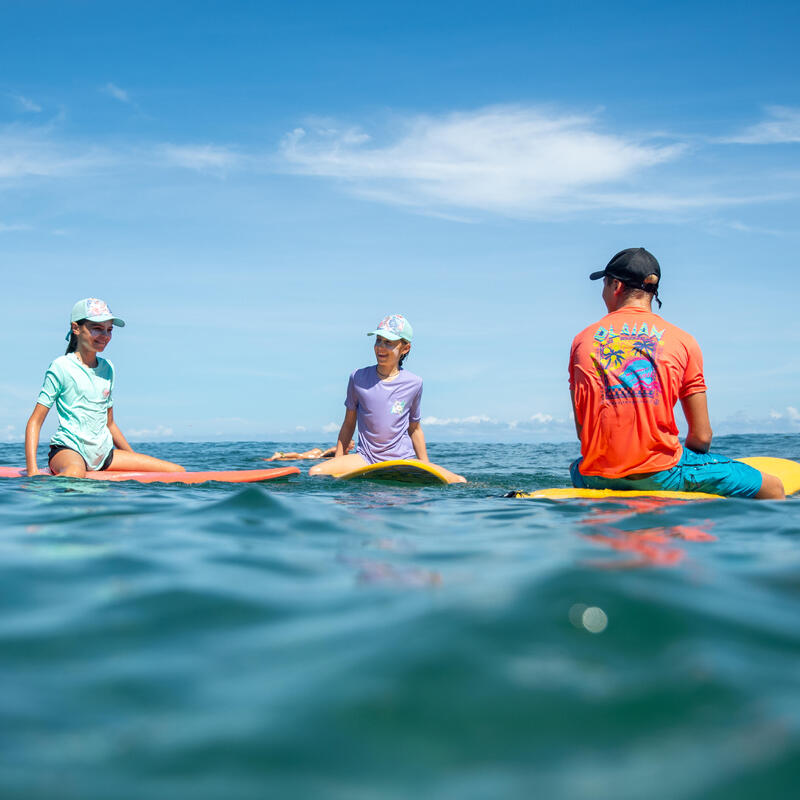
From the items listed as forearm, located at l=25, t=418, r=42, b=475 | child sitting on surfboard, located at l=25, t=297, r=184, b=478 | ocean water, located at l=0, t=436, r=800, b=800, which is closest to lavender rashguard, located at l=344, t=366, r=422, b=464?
child sitting on surfboard, located at l=25, t=297, r=184, b=478

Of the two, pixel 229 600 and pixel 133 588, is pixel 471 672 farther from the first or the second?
pixel 133 588

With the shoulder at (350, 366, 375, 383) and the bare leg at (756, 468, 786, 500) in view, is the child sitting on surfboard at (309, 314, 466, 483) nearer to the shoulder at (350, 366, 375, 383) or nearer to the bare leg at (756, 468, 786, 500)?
the shoulder at (350, 366, 375, 383)

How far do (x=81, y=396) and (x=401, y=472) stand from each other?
3262 mm

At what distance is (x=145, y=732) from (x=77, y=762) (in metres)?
0.14

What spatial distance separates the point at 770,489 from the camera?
17.3ft

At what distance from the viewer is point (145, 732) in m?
1.47

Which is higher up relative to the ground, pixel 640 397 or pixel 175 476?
pixel 640 397

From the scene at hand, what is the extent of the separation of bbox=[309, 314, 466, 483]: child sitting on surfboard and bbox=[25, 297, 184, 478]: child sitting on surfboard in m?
2.24

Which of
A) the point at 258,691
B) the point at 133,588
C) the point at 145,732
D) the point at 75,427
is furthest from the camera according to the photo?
the point at 75,427

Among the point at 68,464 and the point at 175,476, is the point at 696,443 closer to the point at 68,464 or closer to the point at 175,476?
the point at 175,476

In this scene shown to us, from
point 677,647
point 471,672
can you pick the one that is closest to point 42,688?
point 471,672

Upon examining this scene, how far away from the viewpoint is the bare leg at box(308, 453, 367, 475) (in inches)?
313

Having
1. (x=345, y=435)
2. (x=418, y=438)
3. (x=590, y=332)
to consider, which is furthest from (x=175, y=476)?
(x=590, y=332)

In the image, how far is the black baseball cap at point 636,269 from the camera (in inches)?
196
